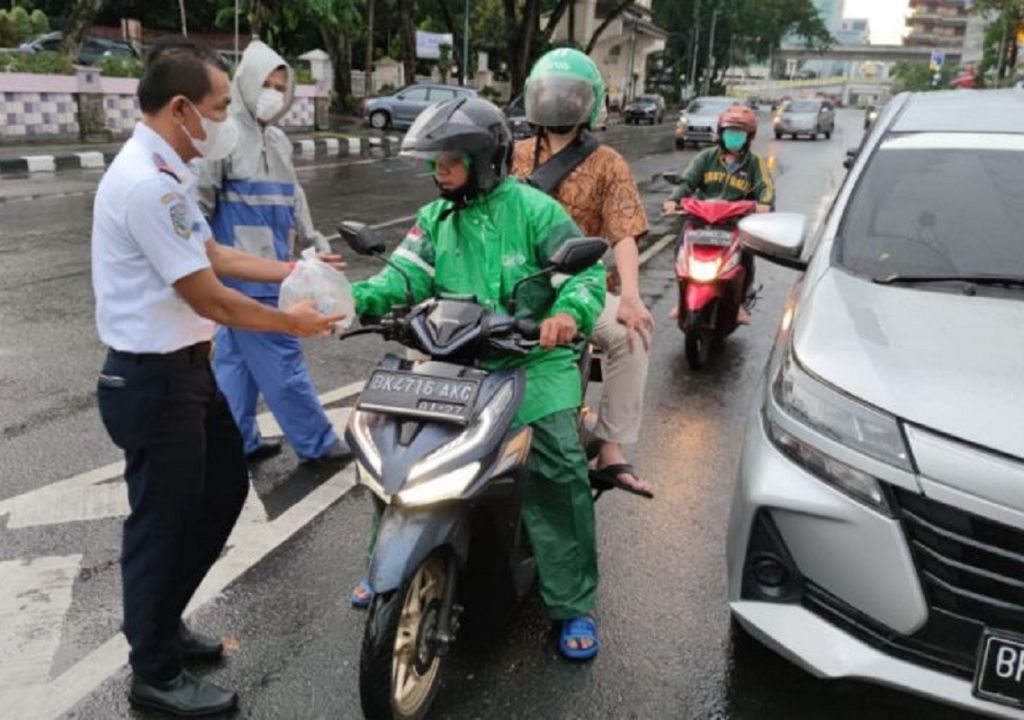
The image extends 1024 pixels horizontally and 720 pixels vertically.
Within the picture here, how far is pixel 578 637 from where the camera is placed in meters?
2.96

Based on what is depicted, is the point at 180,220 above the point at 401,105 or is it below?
below

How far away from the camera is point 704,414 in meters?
5.43

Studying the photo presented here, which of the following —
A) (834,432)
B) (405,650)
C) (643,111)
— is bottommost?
(405,650)

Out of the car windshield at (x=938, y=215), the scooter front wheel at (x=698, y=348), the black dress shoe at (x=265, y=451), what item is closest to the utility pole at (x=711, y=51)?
the scooter front wheel at (x=698, y=348)

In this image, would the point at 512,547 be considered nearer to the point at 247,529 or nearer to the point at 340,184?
the point at 247,529

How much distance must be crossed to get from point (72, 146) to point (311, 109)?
27.7 ft

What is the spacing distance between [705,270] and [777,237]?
7.85ft

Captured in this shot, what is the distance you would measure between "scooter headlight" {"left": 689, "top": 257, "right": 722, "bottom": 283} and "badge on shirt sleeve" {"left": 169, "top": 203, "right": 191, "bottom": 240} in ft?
14.1

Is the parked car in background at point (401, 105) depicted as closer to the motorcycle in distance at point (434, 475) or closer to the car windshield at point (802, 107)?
the car windshield at point (802, 107)

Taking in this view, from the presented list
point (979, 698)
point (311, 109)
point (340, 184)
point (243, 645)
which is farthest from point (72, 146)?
point (979, 698)

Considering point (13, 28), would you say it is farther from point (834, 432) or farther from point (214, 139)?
point (834, 432)

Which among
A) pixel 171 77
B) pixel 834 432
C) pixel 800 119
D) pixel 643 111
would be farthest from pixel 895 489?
pixel 643 111

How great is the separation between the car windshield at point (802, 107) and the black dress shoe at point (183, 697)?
35779 mm

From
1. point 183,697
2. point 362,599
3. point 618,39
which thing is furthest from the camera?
point 618,39
